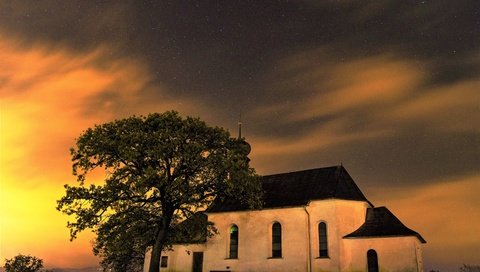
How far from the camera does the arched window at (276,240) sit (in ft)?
129

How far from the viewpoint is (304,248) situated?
37656 mm

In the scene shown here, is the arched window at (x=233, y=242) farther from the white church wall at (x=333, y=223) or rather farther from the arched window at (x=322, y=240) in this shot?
the arched window at (x=322, y=240)

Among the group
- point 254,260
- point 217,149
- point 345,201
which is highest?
point 217,149

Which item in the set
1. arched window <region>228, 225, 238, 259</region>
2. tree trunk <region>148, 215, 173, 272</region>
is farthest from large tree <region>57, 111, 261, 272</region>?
arched window <region>228, 225, 238, 259</region>

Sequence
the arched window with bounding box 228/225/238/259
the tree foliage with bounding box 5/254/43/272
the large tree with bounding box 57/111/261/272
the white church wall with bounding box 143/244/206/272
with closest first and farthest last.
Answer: the large tree with bounding box 57/111/261/272
the arched window with bounding box 228/225/238/259
the white church wall with bounding box 143/244/206/272
the tree foliage with bounding box 5/254/43/272

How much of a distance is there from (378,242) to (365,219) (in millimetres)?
3455

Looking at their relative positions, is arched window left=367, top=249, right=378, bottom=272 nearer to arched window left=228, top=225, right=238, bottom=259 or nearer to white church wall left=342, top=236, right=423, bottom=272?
white church wall left=342, top=236, right=423, bottom=272

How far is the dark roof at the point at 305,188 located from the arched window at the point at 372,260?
5.23 m

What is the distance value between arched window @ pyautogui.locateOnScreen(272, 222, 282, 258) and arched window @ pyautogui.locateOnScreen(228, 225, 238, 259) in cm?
433

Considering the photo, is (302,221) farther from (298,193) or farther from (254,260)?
(254,260)

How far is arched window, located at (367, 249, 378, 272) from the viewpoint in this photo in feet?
115

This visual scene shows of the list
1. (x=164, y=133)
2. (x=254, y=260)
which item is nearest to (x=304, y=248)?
(x=254, y=260)

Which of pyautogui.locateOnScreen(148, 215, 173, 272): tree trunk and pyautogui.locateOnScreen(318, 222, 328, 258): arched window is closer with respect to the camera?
pyautogui.locateOnScreen(148, 215, 173, 272): tree trunk

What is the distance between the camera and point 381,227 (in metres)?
36.4
